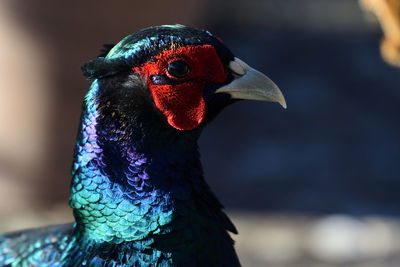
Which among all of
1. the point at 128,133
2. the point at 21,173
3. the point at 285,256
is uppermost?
the point at 128,133

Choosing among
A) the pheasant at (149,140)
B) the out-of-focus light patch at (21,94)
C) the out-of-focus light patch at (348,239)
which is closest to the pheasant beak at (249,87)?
the pheasant at (149,140)

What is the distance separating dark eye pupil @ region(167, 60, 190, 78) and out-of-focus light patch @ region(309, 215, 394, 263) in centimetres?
201

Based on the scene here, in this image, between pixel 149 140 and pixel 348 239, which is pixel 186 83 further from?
pixel 348 239

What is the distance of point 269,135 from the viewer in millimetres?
4031

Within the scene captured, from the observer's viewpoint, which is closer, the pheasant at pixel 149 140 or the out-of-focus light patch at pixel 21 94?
the pheasant at pixel 149 140

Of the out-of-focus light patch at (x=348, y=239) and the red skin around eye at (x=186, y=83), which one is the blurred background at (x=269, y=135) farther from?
the red skin around eye at (x=186, y=83)

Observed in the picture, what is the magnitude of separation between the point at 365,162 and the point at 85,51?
186cm

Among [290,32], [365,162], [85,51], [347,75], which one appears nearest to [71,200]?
[85,51]

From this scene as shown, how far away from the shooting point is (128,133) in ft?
4.43

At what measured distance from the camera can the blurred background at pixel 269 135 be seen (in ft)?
9.53

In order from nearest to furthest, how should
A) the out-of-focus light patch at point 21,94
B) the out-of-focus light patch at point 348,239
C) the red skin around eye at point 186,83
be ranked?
Answer: the red skin around eye at point 186,83 → the out-of-focus light patch at point 21,94 → the out-of-focus light patch at point 348,239

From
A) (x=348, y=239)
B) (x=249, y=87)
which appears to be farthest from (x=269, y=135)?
(x=249, y=87)

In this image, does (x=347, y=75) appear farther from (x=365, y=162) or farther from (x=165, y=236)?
(x=165, y=236)

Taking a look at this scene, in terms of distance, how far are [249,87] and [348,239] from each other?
2024 millimetres
